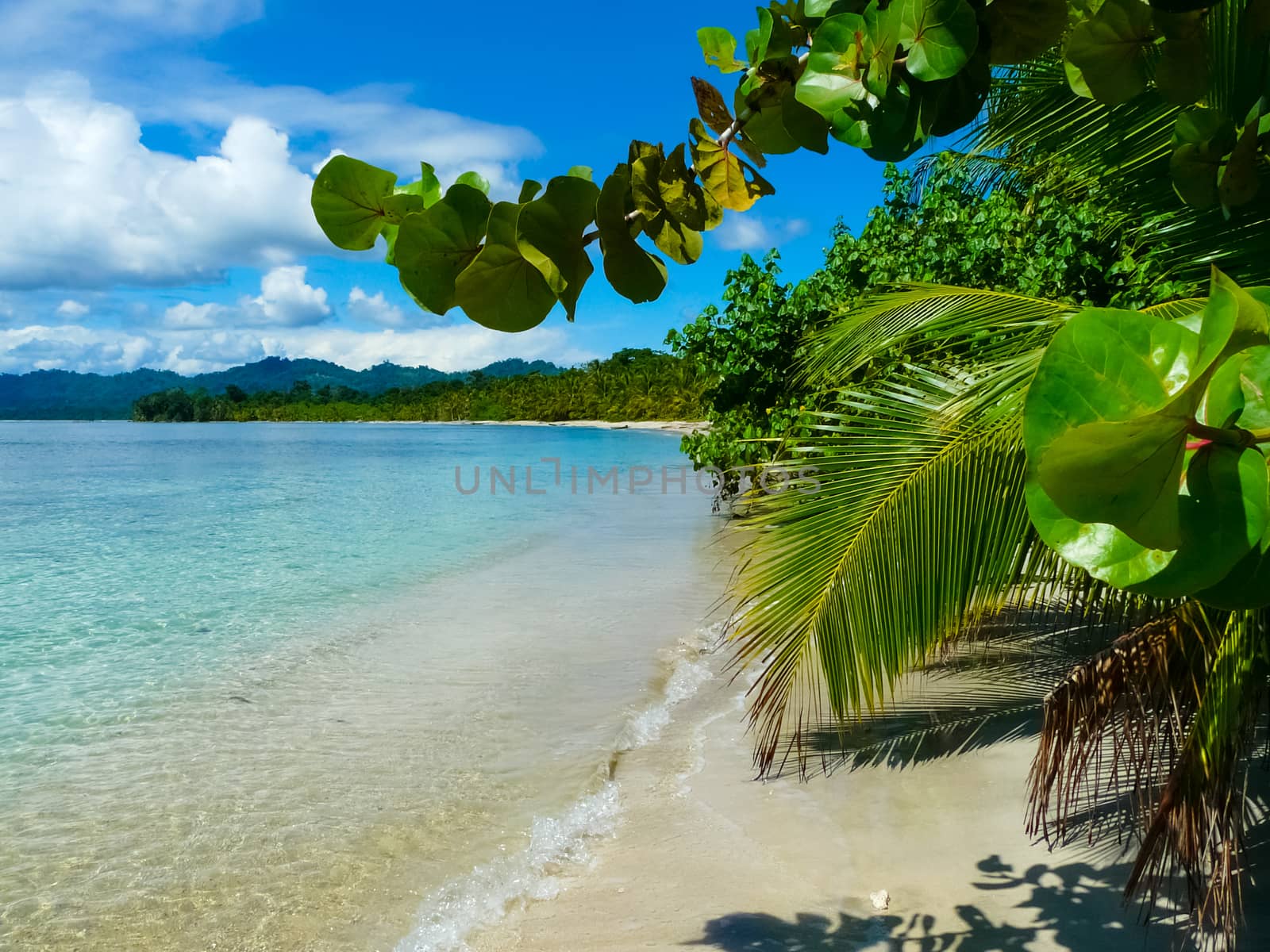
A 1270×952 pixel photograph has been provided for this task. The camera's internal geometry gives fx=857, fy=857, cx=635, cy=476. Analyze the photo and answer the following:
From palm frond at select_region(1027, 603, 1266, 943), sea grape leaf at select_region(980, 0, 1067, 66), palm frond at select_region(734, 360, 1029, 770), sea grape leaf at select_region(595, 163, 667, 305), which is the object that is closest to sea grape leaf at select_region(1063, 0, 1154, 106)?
Result: sea grape leaf at select_region(980, 0, 1067, 66)

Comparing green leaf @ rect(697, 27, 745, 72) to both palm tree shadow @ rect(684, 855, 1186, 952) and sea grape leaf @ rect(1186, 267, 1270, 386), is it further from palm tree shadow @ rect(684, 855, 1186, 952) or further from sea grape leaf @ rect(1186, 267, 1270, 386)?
palm tree shadow @ rect(684, 855, 1186, 952)

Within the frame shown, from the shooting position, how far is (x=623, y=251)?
2.70 ft

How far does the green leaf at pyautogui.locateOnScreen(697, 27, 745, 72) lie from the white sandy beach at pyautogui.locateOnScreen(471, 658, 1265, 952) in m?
3.21

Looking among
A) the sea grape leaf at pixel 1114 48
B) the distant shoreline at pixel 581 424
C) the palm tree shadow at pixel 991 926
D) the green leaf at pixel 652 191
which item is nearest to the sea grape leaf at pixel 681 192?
the green leaf at pixel 652 191

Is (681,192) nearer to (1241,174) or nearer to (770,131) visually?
(770,131)

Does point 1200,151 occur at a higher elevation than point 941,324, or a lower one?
lower

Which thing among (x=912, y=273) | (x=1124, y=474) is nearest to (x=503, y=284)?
(x=1124, y=474)

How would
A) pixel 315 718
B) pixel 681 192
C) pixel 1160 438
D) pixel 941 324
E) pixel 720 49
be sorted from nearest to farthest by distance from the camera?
pixel 1160 438, pixel 681 192, pixel 720 49, pixel 941 324, pixel 315 718

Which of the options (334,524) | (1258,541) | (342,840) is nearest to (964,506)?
(1258,541)

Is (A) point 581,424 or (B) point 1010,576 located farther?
(A) point 581,424

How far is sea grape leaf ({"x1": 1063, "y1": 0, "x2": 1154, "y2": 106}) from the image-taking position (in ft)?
2.92

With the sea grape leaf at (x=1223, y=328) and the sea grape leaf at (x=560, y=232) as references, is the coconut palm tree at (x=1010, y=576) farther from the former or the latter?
the sea grape leaf at (x=1223, y=328)

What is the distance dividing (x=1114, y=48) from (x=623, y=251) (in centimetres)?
58

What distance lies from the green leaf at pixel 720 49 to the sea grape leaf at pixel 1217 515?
2.30ft
